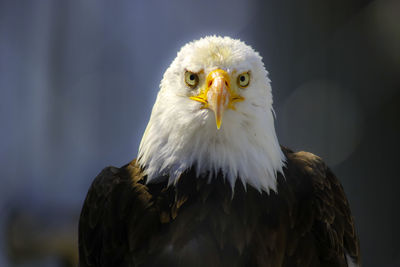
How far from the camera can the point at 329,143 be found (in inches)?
134

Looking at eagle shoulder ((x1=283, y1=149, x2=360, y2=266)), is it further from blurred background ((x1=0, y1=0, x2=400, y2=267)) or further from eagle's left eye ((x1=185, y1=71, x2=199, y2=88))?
blurred background ((x1=0, y1=0, x2=400, y2=267))

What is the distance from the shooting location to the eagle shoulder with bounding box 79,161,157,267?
64.6 inches

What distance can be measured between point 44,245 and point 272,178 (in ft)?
6.66

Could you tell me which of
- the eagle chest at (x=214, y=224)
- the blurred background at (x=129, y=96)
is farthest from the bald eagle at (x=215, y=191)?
the blurred background at (x=129, y=96)

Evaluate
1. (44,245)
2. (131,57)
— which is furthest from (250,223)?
(44,245)

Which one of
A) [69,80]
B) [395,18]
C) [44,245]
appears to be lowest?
[44,245]

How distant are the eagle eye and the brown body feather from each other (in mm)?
363

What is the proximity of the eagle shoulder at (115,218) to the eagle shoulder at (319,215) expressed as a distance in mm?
575

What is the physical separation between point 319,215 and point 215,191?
44 cm

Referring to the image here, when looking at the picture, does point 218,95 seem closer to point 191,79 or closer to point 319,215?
point 191,79

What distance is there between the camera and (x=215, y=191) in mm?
1641

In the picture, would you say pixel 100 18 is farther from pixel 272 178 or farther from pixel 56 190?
pixel 272 178

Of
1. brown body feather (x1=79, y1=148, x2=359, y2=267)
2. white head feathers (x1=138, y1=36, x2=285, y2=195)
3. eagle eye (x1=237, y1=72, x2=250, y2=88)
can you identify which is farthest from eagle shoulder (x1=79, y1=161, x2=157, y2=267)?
eagle eye (x1=237, y1=72, x2=250, y2=88)

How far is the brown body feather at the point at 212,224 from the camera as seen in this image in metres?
1.60
